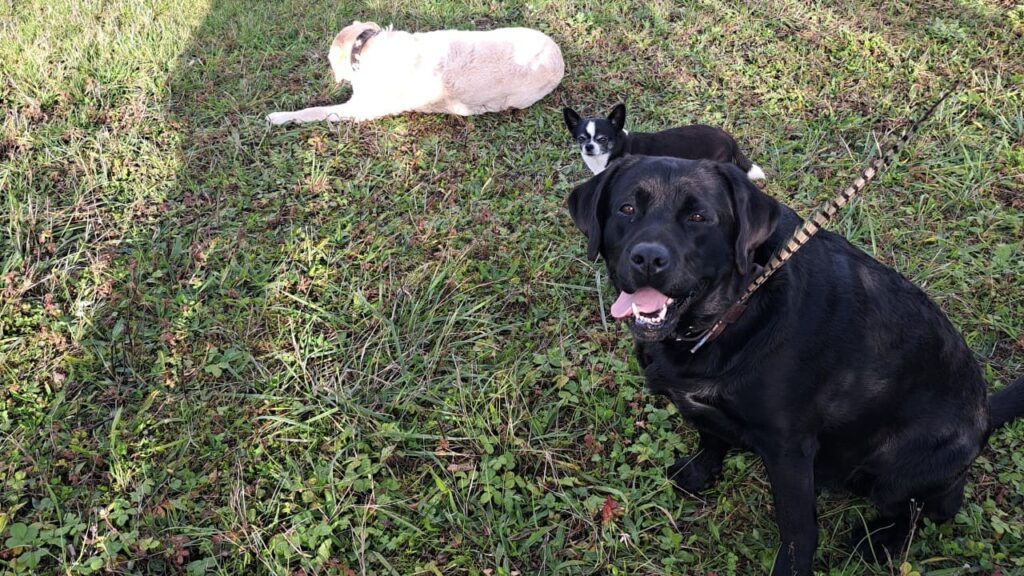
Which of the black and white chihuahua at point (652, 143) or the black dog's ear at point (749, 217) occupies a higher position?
the black dog's ear at point (749, 217)

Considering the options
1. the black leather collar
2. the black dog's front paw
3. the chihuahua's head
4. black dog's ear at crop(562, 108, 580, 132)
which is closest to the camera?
the black dog's front paw

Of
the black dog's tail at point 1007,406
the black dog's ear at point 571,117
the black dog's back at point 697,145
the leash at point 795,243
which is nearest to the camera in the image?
the leash at point 795,243

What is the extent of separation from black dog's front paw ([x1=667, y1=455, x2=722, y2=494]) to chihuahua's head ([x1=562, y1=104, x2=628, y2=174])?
2.47 m

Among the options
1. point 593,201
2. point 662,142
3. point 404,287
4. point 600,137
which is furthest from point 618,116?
point 593,201

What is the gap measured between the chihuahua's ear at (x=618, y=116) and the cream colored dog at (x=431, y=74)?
97cm

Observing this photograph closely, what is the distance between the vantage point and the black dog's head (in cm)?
238

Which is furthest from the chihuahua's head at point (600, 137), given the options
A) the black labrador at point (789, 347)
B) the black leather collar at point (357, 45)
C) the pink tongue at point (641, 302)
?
the pink tongue at point (641, 302)

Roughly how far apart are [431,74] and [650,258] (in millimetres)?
4003

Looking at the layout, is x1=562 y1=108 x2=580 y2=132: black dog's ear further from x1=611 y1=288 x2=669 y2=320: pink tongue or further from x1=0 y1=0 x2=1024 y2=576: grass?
x1=611 y1=288 x2=669 y2=320: pink tongue

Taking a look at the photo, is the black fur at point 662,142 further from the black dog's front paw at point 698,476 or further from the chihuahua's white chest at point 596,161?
the black dog's front paw at point 698,476

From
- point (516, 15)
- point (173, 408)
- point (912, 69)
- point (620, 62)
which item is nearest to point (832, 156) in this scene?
point (912, 69)

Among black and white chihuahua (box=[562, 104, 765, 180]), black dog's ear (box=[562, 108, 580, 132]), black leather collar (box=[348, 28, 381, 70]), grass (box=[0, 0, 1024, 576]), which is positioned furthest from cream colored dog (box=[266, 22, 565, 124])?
black and white chihuahua (box=[562, 104, 765, 180])

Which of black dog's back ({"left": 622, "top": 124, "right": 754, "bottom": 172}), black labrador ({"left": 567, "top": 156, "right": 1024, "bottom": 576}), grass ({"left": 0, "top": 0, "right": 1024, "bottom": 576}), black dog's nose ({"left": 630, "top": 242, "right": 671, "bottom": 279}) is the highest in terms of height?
black dog's nose ({"left": 630, "top": 242, "right": 671, "bottom": 279})

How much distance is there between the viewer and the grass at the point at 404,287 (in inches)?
113
